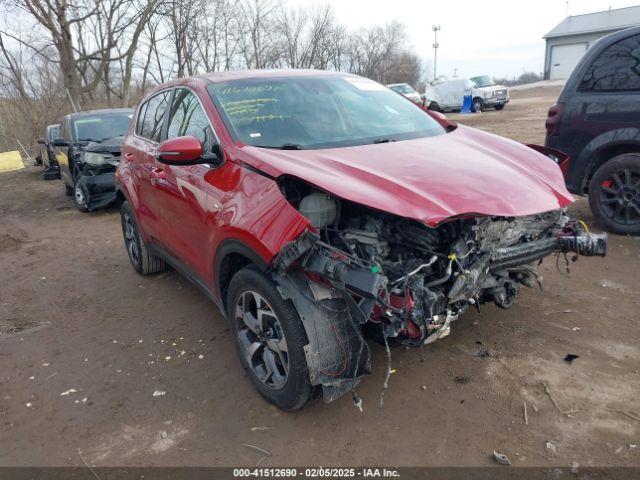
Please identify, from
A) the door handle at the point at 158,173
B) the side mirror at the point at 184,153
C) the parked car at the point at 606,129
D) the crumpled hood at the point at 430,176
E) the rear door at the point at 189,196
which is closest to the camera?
the crumpled hood at the point at 430,176

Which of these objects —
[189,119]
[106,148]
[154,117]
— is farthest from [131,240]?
[106,148]

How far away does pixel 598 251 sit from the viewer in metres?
2.91

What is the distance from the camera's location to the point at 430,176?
2607mm

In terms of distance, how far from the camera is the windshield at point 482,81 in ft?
86.6

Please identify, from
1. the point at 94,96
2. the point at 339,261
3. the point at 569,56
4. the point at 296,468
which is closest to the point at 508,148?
the point at 339,261

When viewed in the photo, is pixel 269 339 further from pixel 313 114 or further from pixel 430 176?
pixel 313 114

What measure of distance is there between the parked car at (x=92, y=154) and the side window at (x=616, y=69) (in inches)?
254

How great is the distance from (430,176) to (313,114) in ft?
3.87

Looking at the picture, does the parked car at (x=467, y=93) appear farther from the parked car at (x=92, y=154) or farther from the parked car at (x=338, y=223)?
the parked car at (x=338, y=223)

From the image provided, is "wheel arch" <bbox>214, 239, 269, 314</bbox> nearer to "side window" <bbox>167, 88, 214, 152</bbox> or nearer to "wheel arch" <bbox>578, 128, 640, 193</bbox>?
"side window" <bbox>167, 88, 214, 152</bbox>

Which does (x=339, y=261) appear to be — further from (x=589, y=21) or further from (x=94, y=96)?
(x=589, y=21)

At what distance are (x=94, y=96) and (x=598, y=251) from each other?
2925 cm

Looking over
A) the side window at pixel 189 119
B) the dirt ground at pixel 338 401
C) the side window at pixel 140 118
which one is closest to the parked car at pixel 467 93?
the dirt ground at pixel 338 401

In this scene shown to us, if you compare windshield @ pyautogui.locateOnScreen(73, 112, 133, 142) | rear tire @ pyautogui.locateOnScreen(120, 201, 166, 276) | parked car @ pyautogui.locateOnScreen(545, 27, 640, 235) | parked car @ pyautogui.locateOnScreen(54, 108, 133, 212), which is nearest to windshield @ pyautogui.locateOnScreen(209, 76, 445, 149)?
rear tire @ pyautogui.locateOnScreen(120, 201, 166, 276)
